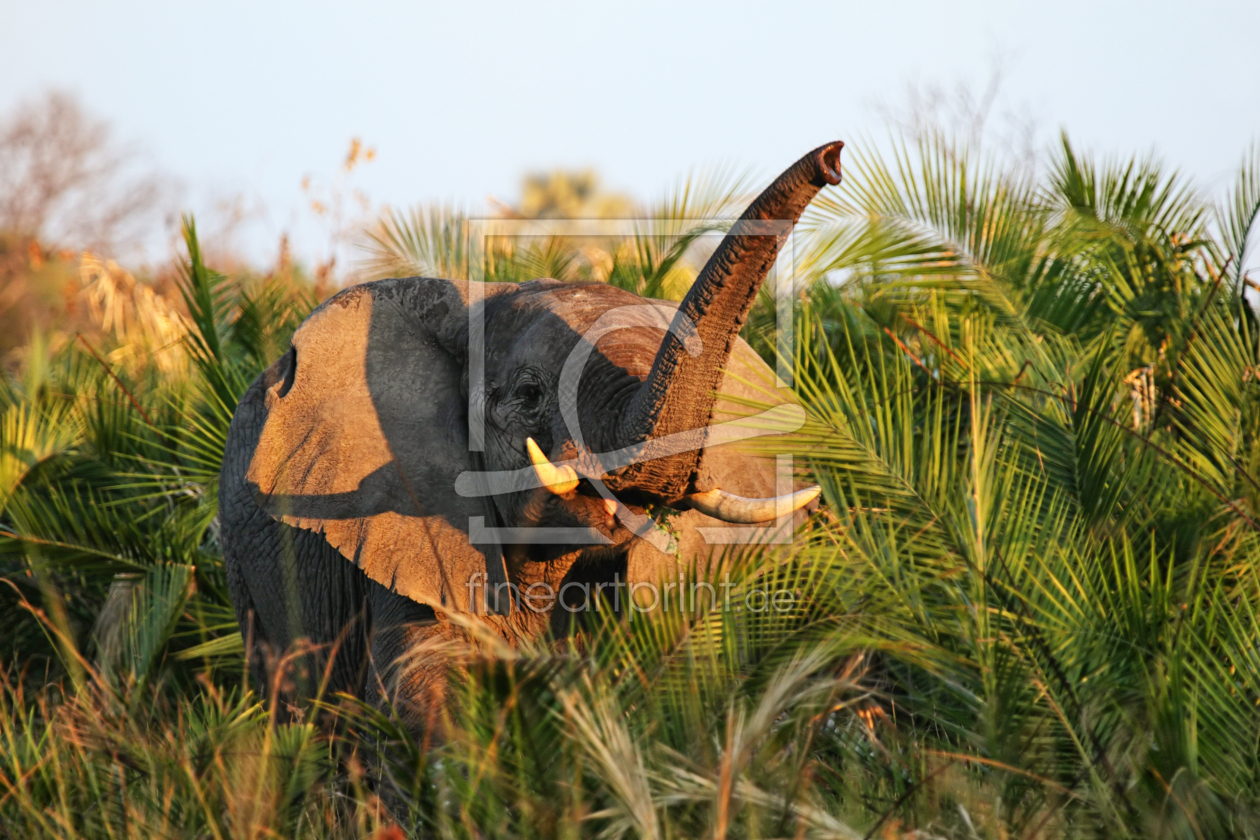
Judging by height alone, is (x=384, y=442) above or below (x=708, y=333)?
below

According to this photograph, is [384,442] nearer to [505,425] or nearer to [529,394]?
[505,425]

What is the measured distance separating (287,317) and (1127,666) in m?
5.49

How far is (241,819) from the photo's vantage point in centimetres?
300

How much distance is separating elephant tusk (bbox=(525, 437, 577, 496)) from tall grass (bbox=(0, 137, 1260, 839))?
1.67 ft

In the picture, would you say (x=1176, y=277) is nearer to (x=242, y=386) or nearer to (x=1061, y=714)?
(x=1061, y=714)

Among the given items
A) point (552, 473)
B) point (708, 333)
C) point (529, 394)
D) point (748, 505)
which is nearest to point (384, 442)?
point (529, 394)

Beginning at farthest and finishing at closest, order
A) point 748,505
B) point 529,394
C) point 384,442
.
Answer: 1. point 384,442
2. point 529,394
3. point 748,505

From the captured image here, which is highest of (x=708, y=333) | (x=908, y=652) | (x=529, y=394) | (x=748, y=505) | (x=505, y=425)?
(x=708, y=333)

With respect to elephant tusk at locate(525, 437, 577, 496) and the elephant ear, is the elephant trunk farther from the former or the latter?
the elephant ear

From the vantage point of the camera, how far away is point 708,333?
3574mm

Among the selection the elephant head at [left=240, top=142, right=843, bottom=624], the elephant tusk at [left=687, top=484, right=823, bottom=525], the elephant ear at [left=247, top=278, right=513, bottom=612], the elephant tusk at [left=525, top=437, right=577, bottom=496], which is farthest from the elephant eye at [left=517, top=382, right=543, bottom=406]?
the elephant tusk at [left=687, top=484, right=823, bottom=525]

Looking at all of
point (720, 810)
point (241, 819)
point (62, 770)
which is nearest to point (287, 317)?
point (62, 770)

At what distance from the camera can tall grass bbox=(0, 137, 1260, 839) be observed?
299 centimetres

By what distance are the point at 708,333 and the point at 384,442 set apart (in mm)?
1585
